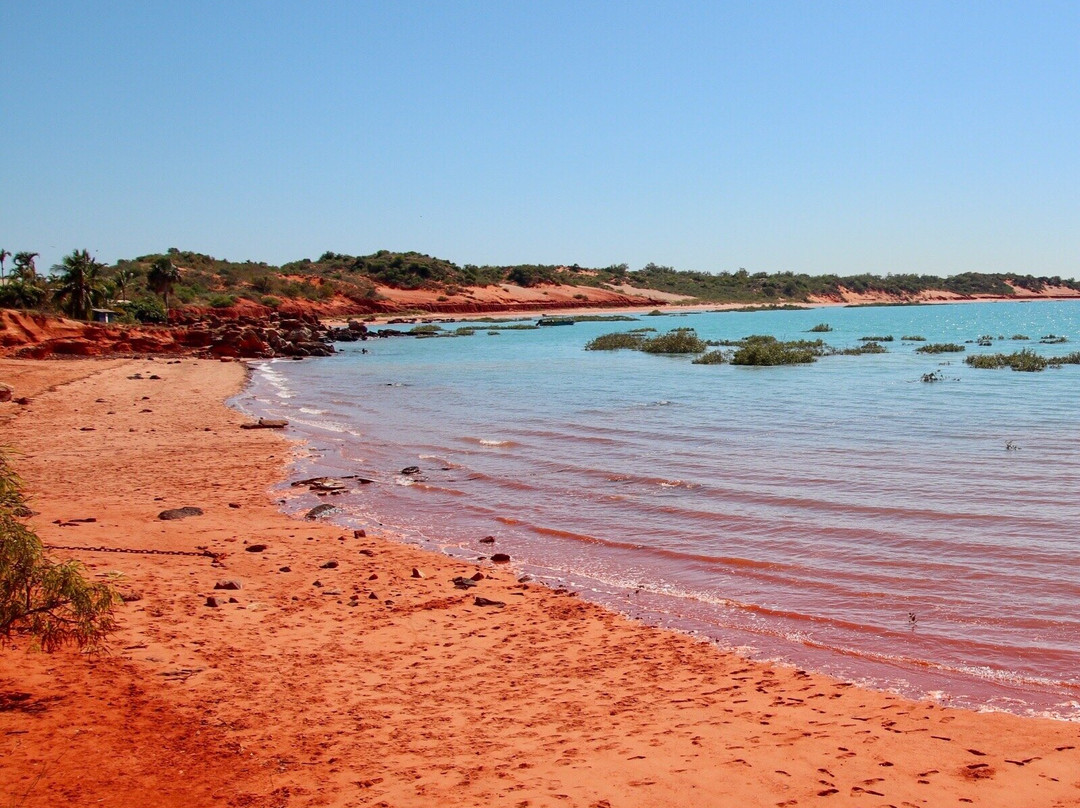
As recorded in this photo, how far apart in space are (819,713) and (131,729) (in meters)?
4.56

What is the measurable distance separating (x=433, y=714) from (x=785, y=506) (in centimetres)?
794

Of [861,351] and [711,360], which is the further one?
[861,351]

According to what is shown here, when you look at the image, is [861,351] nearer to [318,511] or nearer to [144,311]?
[318,511]

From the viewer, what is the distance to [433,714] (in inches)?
241

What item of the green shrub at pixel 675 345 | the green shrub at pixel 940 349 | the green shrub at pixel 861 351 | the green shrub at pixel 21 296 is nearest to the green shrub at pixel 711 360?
the green shrub at pixel 675 345

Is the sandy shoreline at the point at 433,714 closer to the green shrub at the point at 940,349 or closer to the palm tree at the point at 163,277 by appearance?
the green shrub at the point at 940,349

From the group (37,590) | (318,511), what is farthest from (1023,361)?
(37,590)

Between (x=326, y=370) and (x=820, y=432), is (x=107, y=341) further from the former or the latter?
(x=820, y=432)

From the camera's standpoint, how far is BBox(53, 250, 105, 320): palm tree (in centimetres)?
4747

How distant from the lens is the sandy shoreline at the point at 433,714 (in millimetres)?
4926

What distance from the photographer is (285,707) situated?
6086 mm

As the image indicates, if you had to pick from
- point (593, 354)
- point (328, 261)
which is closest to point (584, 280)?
point (328, 261)

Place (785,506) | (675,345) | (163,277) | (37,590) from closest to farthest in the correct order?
(37,590) < (785,506) < (675,345) < (163,277)

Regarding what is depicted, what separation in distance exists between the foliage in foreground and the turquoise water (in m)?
4.99
